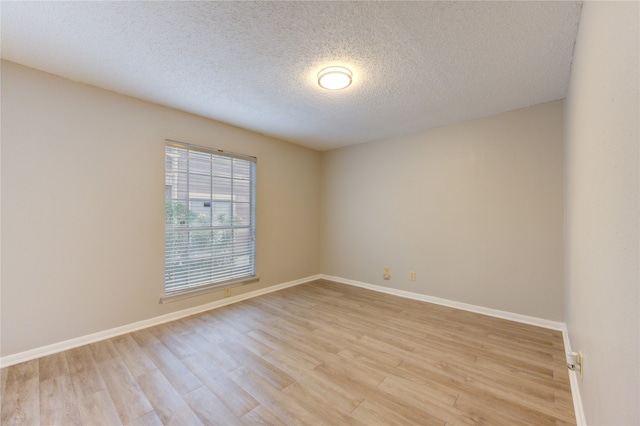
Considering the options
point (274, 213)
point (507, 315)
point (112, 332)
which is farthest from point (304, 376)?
point (274, 213)

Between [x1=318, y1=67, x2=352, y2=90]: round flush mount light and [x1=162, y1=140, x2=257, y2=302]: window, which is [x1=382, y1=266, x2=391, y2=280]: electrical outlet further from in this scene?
[x1=318, y1=67, x2=352, y2=90]: round flush mount light

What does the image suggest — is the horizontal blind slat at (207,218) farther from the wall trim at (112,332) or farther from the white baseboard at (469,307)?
the white baseboard at (469,307)

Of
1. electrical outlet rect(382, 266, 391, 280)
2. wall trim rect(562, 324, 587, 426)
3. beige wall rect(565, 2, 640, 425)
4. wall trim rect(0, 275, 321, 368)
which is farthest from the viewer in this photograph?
electrical outlet rect(382, 266, 391, 280)

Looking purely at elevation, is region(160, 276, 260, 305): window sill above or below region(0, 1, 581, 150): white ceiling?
below

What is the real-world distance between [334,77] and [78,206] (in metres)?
2.68

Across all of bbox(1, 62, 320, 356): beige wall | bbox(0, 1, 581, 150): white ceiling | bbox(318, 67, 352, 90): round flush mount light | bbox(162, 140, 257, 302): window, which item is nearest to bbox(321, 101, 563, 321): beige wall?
bbox(0, 1, 581, 150): white ceiling

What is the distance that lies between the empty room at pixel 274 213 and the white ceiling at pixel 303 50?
20 mm

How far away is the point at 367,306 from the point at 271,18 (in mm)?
3258

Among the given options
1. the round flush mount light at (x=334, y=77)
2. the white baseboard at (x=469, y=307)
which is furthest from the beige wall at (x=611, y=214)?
the white baseboard at (x=469, y=307)

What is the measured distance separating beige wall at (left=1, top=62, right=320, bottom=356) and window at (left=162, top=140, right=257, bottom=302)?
0.45 ft

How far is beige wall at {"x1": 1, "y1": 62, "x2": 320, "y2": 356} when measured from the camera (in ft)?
7.10

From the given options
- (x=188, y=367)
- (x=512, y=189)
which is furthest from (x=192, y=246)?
(x=512, y=189)

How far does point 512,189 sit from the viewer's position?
121 inches

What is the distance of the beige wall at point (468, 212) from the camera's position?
2.87 m
